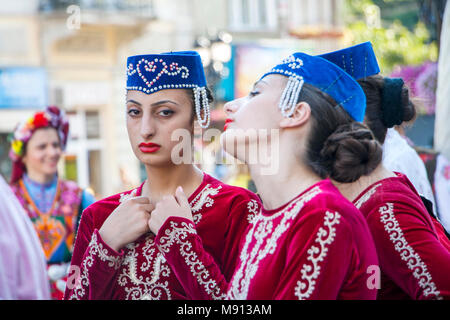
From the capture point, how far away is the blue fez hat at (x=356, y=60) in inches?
91.6

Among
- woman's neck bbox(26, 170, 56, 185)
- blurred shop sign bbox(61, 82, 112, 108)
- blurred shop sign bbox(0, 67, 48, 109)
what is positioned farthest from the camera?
blurred shop sign bbox(61, 82, 112, 108)

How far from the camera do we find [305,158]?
1.75 metres

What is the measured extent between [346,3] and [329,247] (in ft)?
51.6

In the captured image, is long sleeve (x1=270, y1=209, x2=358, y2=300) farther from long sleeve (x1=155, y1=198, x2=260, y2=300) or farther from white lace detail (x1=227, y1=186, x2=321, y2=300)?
long sleeve (x1=155, y1=198, x2=260, y2=300)

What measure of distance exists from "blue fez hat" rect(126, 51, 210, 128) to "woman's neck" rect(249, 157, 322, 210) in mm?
522

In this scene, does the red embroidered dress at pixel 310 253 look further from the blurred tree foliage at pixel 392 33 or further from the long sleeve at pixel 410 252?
the blurred tree foliage at pixel 392 33

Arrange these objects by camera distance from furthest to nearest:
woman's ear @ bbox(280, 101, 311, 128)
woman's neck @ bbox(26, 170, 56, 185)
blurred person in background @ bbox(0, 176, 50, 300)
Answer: woman's neck @ bbox(26, 170, 56, 185) < blurred person in background @ bbox(0, 176, 50, 300) < woman's ear @ bbox(280, 101, 311, 128)

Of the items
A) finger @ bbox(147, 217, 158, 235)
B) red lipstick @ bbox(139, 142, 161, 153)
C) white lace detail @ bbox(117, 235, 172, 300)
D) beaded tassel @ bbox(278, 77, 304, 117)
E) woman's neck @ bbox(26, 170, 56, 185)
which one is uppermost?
beaded tassel @ bbox(278, 77, 304, 117)

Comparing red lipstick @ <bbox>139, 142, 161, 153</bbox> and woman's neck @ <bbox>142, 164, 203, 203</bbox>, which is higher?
red lipstick @ <bbox>139, 142, 161, 153</bbox>

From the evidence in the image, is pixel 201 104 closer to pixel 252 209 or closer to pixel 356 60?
pixel 252 209

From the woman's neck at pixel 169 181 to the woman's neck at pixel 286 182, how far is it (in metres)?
0.49

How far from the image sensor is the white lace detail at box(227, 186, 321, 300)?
1.64 metres

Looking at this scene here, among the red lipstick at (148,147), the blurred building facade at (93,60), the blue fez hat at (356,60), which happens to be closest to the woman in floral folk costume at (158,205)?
the red lipstick at (148,147)

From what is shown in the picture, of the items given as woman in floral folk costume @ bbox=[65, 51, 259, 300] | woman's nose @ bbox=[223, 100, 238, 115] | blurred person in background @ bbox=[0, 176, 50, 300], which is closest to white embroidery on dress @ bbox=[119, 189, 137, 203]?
woman in floral folk costume @ bbox=[65, 51, 259, 300]
